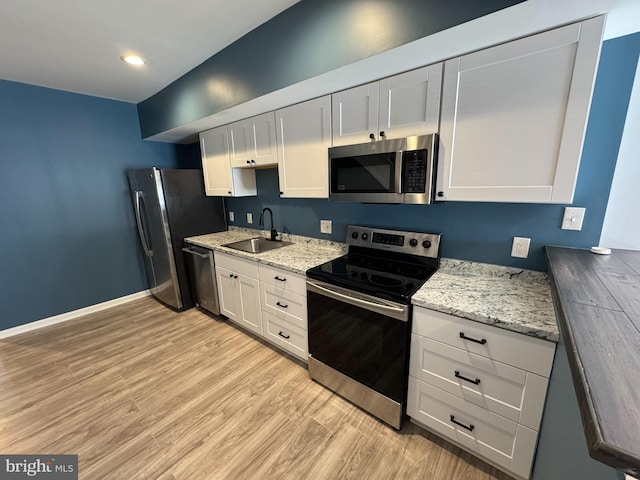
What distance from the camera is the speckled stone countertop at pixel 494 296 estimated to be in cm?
105

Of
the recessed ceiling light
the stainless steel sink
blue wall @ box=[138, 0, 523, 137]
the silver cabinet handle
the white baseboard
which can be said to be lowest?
the white baseboard

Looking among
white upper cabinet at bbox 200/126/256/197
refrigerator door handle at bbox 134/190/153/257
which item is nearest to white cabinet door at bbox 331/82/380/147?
white upper cabinet at bbox 200/126/256/197

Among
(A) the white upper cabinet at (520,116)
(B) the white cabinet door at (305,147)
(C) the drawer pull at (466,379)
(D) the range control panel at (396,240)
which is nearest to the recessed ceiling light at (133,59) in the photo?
(B) the white cabinet door at (305,147)

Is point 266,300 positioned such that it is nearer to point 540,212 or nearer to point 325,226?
point 325,226

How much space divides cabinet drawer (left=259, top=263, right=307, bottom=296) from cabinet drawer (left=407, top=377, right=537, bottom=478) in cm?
90

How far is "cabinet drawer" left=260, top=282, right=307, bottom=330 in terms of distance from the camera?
1.90 metres

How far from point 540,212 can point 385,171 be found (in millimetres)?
878

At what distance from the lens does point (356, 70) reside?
4.55ft

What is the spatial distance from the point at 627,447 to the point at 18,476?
2.46 meters

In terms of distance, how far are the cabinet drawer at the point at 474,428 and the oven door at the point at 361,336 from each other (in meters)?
0.11

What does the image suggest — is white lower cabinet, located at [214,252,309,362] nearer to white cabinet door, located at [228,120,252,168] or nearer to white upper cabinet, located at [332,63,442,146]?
white cabinet door, located at [228,120,252,168]

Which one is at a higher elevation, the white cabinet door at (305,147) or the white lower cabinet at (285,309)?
the white cabinet door at (305,147)

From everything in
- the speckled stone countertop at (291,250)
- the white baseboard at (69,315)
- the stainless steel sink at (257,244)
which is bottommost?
the white baseboard at (69,315)

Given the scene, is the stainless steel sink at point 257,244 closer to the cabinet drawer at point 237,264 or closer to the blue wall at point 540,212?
the cabinet drawer at point 237,264
